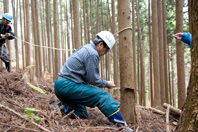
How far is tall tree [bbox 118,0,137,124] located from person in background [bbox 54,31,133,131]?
0.25m

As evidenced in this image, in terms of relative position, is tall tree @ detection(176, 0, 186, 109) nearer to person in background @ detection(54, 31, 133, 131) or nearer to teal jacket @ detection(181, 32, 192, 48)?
teal jacket @ detection(181, 32, 192, 48)

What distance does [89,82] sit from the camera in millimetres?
2979

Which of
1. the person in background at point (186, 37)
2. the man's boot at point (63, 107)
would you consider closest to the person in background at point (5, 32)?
the man's boot at point (63, 107)

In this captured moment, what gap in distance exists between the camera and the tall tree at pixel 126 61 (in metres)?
3.03

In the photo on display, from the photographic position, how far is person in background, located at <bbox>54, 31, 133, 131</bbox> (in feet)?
9.34

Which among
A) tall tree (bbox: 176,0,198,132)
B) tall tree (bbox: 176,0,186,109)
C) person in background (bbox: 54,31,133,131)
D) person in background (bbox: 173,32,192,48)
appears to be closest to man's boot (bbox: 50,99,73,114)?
person in background (bbox: 54,31,133,131)

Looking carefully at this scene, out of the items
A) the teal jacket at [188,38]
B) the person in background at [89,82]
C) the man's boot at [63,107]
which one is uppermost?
the teal jacket at [188,38]

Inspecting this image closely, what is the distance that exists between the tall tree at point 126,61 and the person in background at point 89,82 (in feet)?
0.82

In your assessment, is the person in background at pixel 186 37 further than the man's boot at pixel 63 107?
Yes

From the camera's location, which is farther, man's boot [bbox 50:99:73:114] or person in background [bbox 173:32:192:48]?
person in background [bbox 173:32:192:48]

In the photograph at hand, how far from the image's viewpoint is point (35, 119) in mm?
2344

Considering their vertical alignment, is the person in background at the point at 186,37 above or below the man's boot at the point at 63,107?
above

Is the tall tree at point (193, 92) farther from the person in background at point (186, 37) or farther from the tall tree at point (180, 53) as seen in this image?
the tall tree at point (180, 53)

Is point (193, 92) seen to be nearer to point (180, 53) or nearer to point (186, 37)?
point (186, 37)
